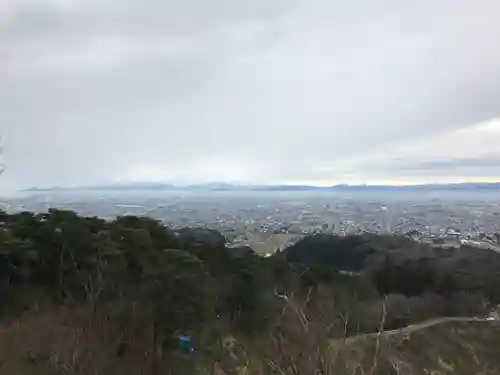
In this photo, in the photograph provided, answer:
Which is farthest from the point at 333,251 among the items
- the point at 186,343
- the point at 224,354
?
the point at 186,343

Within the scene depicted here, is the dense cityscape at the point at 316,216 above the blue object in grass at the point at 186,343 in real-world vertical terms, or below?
above

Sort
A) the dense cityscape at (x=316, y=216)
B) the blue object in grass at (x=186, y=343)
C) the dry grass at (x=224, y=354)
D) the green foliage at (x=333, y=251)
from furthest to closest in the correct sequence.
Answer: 1. the dense cityscape at (x=316, y=216)
2. the green foliage at (x=333, y=251)
3. the blue object in grass at (x=186, y=343)
4. the dry grass at (x=224, y=354)

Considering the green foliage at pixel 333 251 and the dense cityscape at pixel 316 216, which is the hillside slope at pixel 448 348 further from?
the dense cityscape at pixel 316 216

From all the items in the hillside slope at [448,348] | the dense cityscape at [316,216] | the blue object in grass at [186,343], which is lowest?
the hillside slope at [448,348]

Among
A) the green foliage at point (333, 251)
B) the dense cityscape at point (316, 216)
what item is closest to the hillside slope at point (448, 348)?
the green foliage at point (333, 251)

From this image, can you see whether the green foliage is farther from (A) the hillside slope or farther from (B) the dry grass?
(B) the dry grass

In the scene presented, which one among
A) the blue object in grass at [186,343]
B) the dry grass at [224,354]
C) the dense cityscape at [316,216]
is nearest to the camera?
the dry grass at [224,354]

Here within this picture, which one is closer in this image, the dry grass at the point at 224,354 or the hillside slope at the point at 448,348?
the dry grass at the point at 224,354

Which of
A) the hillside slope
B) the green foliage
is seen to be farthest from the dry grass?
the green foliage
